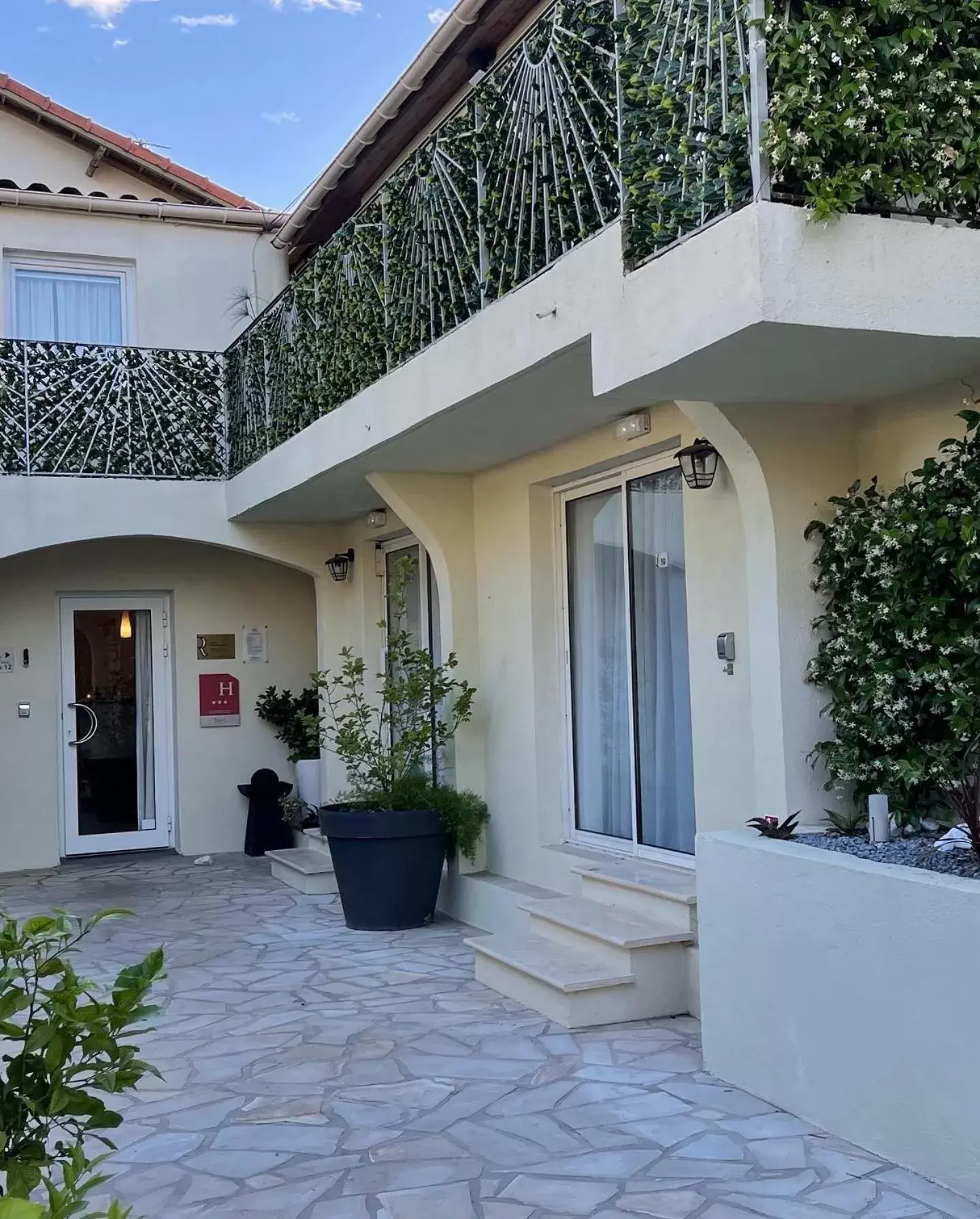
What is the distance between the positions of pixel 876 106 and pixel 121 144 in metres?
9.33

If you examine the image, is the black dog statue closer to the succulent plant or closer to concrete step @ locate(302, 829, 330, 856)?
concrete step @ locate(302, 829, 330, 856)

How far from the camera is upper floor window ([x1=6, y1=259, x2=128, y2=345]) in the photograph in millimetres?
11234

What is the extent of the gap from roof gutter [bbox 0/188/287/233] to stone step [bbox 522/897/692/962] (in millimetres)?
7743

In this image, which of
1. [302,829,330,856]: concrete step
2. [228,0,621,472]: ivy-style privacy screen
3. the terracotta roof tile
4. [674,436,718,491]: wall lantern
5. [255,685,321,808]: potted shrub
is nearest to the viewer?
[228,0,621,472]: ivy-style privacy screen

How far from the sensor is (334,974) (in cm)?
664

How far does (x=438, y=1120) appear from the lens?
4.46 m

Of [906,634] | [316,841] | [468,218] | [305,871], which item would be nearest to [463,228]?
[468,218]

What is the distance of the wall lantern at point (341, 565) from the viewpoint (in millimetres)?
10578

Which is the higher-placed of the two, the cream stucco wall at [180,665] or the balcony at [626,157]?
the balcony at [626,157]

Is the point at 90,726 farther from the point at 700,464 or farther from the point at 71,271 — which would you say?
the point at 700,464

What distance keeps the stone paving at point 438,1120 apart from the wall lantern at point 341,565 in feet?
14.3

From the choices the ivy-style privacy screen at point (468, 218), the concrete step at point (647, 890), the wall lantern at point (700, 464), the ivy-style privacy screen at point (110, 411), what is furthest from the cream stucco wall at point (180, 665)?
the wall lantern at point (700, 464)

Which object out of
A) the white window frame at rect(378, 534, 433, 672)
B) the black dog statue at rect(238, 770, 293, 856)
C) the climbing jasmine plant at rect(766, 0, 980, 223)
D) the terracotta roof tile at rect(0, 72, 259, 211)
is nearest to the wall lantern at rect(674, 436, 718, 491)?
the climbing jasmine plant at rect(766, 0, 980, 223)

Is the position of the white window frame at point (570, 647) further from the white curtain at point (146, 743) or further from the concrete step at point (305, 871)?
the white curtain at point (146, 743)
